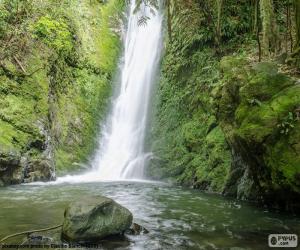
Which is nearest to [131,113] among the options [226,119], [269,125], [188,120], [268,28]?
[188,120]

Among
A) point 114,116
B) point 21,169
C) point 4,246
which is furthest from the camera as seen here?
point 114,116

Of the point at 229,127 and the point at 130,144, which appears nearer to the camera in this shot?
the point at 229,127

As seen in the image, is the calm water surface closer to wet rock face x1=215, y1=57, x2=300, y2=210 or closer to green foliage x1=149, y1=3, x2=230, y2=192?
wet rock face x1=215, y1=57, x2=300, y2=210

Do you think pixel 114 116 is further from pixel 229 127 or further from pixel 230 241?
pixel 230 241

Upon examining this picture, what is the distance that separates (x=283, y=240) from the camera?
5914mm

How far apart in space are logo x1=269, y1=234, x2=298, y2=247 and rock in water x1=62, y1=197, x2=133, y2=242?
2133 millimetres

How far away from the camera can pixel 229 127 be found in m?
9.59

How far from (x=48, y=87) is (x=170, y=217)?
33.2ft

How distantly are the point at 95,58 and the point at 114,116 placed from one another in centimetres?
355

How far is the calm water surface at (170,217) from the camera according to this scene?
19.3ft

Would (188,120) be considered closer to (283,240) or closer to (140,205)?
(140,205)

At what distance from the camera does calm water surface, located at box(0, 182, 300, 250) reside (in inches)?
231

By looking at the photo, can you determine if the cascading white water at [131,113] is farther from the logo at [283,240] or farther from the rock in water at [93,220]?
the logo at [283,240]

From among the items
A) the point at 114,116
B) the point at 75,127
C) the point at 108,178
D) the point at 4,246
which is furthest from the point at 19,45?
the point at 4,246
